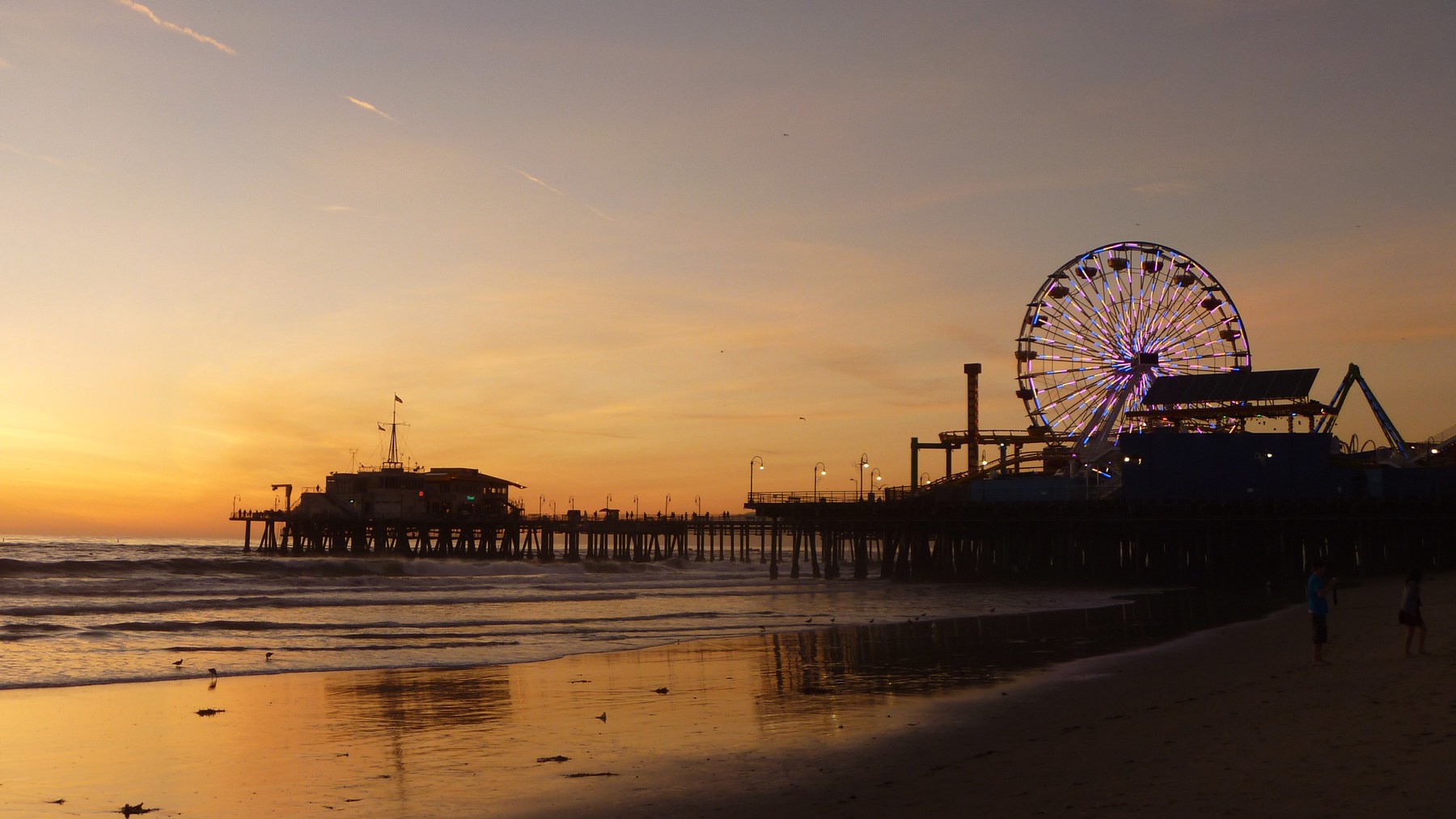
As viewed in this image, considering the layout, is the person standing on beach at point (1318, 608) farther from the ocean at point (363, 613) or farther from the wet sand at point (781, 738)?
the ocean at point (363, 613)

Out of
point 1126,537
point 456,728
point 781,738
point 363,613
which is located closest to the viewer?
point 781,738

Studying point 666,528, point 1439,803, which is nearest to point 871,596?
point 1439,803

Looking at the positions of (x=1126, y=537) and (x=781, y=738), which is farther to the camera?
(x=1126, y=537)

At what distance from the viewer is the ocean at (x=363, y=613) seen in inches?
891

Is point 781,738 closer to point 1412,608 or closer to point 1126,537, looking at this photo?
point 1412,608

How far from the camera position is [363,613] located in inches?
1390

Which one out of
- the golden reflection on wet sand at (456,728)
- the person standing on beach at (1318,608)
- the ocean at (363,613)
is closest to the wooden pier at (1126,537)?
the ocean at (363,613)

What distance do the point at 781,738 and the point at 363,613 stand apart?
25239 millimetres

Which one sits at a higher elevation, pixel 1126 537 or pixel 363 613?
pixel 1126 537

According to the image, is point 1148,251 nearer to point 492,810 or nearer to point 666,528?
point 666,528

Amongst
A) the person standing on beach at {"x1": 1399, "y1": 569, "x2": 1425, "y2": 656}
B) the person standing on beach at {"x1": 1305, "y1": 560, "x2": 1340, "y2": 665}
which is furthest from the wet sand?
the person standing on beach at {"x1": 1305, "y1": 560, "x2": 1340, "y2": 665}

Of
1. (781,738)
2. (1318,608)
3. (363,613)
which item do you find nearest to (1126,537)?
(363,613)

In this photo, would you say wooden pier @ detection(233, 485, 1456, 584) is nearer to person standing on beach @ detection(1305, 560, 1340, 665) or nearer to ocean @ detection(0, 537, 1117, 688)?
ocean @ detection(0, 537, 1117, 688)

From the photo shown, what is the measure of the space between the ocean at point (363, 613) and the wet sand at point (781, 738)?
324 centimetres
